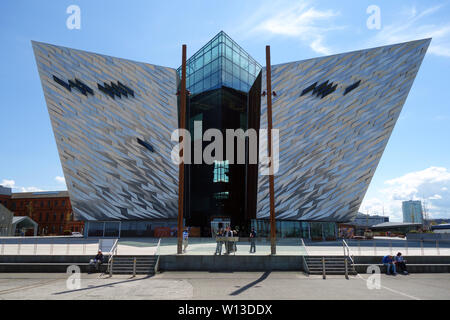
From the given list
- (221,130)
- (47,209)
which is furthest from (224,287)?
(47,209)

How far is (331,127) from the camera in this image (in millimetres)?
33344

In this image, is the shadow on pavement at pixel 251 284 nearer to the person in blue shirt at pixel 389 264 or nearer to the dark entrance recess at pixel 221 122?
the person in blue shirt at pixel 389 264

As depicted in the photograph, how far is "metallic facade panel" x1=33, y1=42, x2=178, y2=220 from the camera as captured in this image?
3100 centimetres

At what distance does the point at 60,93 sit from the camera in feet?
101

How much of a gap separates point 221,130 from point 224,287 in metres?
29.0

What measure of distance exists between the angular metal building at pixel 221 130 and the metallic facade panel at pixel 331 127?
112mm

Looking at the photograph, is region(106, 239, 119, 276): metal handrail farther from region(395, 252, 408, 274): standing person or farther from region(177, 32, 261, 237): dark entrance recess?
region(177, 32, 261, 237): dark entrance recess

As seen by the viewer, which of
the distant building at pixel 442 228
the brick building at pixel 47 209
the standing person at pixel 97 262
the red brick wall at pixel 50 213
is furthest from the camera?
the brick building at pixel 47 209

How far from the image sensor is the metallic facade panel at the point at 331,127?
105ft

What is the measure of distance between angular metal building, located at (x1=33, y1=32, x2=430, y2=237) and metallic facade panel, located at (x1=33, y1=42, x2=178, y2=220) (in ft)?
0.36

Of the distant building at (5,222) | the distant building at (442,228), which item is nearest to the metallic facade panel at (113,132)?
the distant building at (5,222)
